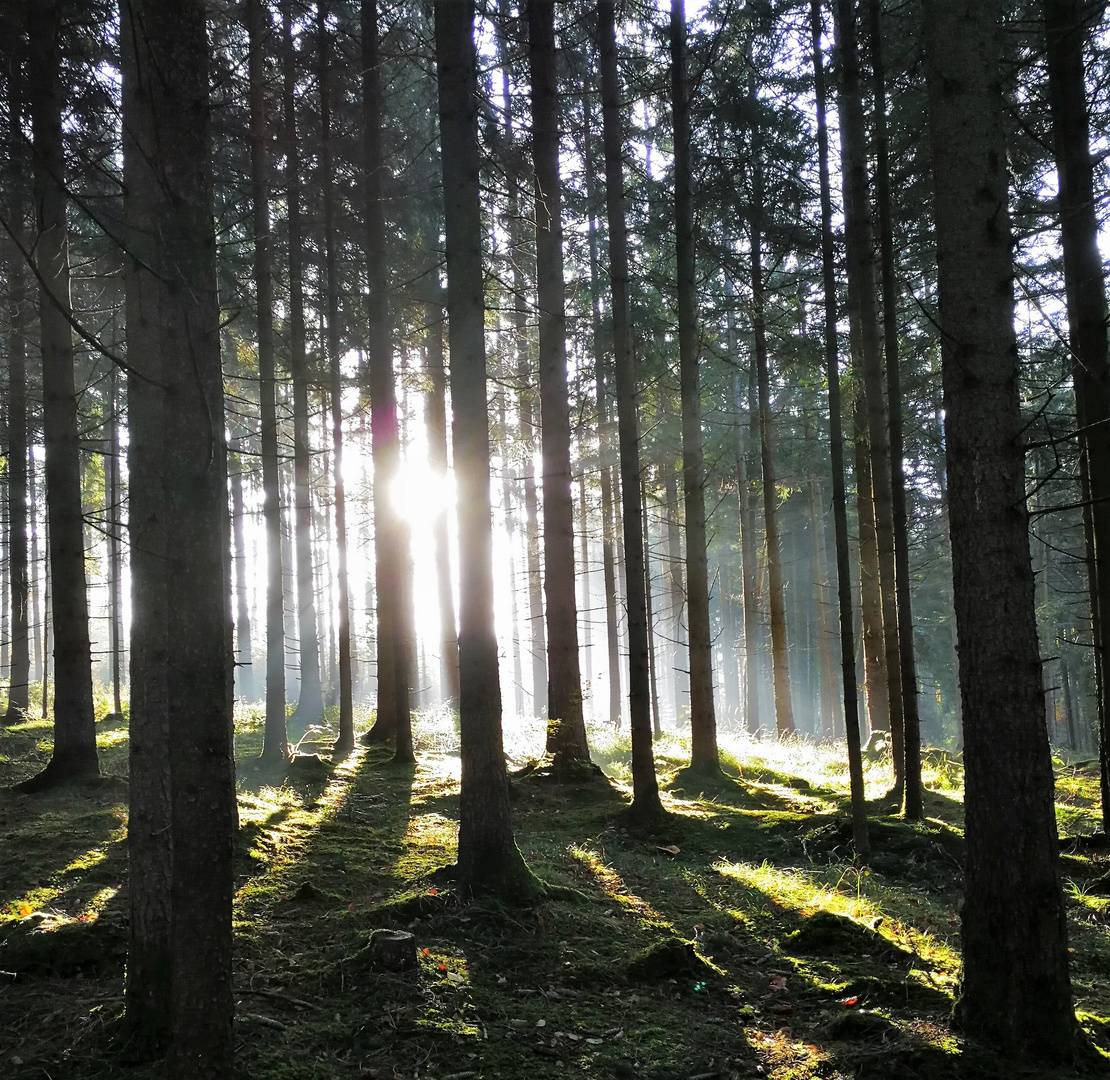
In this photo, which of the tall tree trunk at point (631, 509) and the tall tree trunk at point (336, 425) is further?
the tall tree trunk at point (336, 425)

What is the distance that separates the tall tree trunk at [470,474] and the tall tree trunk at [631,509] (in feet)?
6.21

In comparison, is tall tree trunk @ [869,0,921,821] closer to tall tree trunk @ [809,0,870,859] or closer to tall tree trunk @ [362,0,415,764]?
tall tree trunk @ [809,0,870,859]

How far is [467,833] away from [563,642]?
4895 millimetres

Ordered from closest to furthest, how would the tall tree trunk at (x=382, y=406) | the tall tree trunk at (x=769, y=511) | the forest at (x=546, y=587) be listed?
the forest at (x=546, y=587) < the tall tree trunk at (x=382, y=406) < the tall tree trunk at (x=769, y=511)

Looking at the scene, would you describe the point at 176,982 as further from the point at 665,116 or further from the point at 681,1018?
the point at 665,116

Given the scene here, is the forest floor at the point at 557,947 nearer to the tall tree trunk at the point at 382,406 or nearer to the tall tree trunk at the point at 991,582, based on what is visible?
the tall tree trunk at the point at 991,582

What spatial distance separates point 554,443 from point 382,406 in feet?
8.28

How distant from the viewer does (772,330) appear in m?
16.5

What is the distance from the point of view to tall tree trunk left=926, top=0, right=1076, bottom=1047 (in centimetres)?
395

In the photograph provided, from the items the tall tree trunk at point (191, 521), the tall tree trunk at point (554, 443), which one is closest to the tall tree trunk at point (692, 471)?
the tall tree trunk at point (554, 443)

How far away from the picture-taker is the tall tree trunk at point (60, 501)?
356 inches

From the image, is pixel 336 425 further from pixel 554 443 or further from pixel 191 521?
pixel 191 521

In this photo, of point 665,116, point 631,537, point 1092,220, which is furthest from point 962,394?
point 665,116

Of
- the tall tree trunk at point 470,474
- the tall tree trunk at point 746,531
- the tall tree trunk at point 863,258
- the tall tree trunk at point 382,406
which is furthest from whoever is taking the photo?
the tall tree trunk at point 746,531
